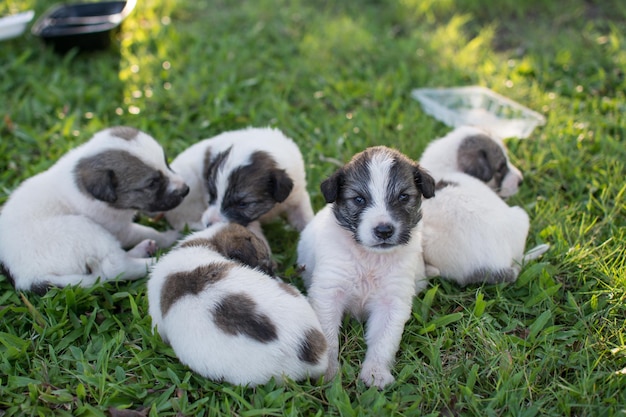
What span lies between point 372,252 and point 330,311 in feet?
1.95

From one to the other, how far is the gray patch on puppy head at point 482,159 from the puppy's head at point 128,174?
113 inches

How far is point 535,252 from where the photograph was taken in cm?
561

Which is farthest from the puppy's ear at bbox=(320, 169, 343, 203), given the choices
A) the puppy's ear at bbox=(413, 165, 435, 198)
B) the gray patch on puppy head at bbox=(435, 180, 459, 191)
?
the gray patch on puppy head at bbox=(435, 180, 459, 191)

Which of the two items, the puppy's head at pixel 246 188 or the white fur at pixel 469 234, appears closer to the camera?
the white fur at pixel 469 234

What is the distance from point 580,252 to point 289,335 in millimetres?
3120

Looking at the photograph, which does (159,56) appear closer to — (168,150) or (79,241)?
(168,150)

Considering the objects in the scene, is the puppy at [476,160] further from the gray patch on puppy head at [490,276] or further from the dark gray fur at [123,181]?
the dark gray fur at [123,181]

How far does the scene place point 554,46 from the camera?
9.66m

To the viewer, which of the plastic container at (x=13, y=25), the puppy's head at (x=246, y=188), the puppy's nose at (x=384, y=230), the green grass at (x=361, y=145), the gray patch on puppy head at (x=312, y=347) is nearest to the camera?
the gray patch on puppy head at (x=312, y=347)

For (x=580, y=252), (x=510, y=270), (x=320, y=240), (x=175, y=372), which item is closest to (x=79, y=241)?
(x=175, y=372)

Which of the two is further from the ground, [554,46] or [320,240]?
[320,240]

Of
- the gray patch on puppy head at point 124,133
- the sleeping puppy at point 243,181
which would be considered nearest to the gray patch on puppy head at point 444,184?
the sleeping puppy at point 243,181

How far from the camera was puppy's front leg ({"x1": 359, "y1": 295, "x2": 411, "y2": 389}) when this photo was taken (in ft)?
14.6

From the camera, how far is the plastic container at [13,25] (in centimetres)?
909
